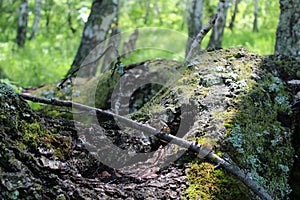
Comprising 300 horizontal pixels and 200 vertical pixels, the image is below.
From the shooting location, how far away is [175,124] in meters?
2.57

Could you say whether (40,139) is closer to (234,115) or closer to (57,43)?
(234,115)

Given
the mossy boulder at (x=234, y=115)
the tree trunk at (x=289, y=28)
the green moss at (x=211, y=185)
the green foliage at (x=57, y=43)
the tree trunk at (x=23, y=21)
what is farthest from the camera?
the tree trunk at (x=23, y=21)

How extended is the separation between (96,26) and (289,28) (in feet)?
12.9

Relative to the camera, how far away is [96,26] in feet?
24.0

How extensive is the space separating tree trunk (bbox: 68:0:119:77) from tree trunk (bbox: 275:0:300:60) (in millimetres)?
3651

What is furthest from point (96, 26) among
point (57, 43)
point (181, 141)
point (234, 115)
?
point (57, 43)

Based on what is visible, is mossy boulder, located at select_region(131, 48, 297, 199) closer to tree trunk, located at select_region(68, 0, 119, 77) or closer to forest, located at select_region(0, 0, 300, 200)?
forest, located at select_region(0, 0, 300, 200)

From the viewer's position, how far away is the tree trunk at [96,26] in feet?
23.8

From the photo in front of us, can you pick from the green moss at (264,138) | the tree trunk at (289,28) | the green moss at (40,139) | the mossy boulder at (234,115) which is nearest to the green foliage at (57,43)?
the tree trunk at (289,28)

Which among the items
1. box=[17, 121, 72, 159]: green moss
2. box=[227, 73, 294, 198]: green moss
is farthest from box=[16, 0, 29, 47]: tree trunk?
box=[17, 121, 72, 159]: green moss

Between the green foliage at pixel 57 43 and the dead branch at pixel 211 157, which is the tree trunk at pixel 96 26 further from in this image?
the dead branch at pixel 211 157

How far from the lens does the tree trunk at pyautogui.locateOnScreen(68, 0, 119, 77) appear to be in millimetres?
7266

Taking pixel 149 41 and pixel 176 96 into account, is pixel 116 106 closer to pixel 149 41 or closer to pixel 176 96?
pixel 176 96

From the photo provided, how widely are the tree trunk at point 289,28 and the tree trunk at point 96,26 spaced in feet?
12.0
